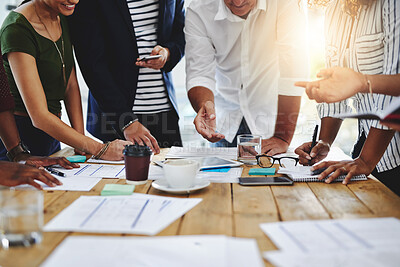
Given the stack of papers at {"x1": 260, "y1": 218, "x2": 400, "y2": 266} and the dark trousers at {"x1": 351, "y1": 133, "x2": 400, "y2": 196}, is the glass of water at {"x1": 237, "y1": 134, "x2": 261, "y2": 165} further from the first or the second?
the stack of papers at {"x1": 260, "y1": 218, "x2": 400, "y2": 266}

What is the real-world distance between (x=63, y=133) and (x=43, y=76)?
0.34 m

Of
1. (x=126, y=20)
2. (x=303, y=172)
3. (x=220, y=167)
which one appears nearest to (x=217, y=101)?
(x=126, y=20)

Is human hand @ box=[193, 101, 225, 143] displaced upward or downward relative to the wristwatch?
upward

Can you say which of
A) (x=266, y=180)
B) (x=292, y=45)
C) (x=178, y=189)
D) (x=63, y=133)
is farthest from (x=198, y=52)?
(x=178, y=189)

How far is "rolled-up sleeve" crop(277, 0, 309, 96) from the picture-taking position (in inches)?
82.0

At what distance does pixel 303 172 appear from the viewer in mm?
1433

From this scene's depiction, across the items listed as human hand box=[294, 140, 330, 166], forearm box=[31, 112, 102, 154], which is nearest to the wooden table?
human hand box=[294, 140, 330, 166]

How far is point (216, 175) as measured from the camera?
4.68 ft

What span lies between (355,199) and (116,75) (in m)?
1.48

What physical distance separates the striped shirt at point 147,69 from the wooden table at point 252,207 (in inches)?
37.9

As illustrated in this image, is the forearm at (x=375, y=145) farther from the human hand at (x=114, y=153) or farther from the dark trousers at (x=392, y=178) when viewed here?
the human hand at (x=114, y=153)

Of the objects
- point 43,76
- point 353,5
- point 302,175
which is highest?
point 353,5

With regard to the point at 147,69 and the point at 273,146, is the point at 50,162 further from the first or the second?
the point at 273,146

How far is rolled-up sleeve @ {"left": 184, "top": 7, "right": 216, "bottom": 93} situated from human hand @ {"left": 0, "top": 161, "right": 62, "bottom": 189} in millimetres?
1108
